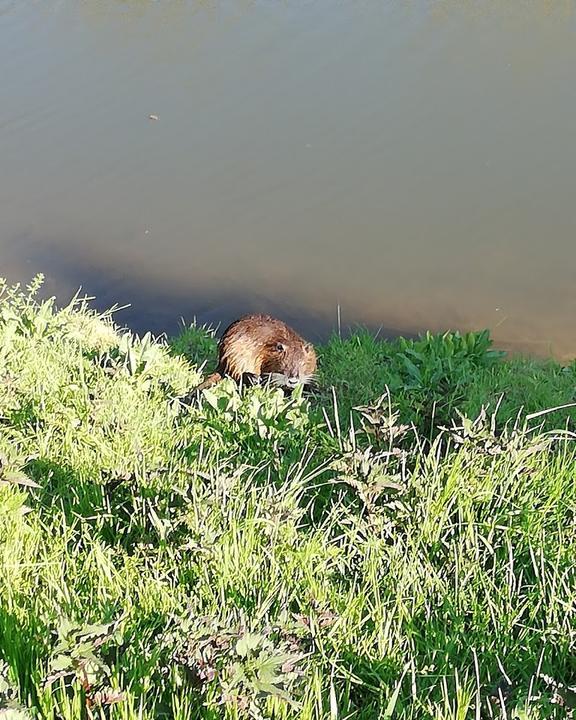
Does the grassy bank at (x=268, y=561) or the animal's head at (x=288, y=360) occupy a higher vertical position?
the animal's head at (x=288, y=360)

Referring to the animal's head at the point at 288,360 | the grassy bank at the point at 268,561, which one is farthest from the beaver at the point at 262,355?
the grassy bank at the point at 268,561

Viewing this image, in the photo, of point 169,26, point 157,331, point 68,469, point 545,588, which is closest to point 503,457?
point 545,588

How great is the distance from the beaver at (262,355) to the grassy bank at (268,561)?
950mm

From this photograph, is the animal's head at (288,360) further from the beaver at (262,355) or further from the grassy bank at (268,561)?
the grassy bank at (268,561)

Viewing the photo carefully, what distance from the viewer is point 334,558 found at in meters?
2.30

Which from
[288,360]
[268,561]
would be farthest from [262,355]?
[268,561]

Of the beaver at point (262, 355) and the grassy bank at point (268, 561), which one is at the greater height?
the beaver at point (262, 355)

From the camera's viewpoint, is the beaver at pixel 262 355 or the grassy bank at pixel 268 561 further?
the beaver at pixel 262 355

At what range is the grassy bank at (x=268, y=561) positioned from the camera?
1782mm

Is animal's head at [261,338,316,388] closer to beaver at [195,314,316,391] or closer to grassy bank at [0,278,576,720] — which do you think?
beaver at [195,314,316,391]

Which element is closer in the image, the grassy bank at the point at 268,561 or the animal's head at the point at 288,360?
the grassy bank at the point at 268,561

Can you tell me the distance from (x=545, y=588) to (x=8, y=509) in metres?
1.46

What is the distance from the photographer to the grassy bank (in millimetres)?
1782

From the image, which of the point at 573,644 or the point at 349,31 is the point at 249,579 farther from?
the point at 349,31
